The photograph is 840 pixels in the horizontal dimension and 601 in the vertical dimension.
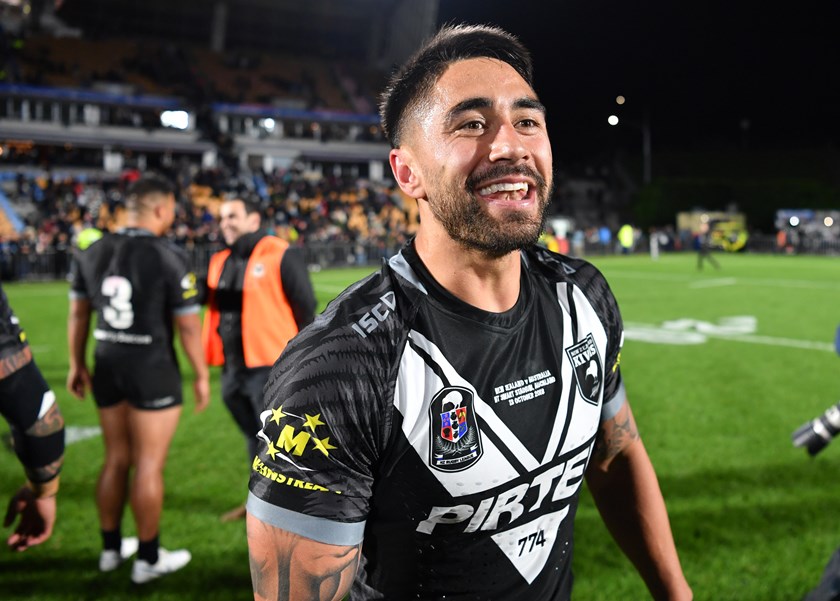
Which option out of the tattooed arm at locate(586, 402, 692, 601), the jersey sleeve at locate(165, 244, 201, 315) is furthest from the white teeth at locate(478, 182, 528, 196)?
the jersey sleeve at locate(165, 244, 201, 315)

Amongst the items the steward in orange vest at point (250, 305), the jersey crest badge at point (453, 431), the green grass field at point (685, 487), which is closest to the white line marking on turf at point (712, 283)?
the green grass field at point (685, 487)

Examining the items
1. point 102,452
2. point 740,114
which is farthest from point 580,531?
point 740,114

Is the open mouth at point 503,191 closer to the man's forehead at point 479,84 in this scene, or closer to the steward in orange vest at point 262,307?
the man's forehead at point 479,84

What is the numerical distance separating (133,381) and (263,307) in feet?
3.52

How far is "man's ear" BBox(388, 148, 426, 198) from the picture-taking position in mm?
1913

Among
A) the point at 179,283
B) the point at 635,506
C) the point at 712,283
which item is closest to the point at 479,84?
the point at 635,506

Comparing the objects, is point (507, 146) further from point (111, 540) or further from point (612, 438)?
point (111, 540)

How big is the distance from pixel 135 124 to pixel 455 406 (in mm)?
48792

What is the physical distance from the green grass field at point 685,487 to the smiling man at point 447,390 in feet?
7.84

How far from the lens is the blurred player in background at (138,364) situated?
13.8 feet

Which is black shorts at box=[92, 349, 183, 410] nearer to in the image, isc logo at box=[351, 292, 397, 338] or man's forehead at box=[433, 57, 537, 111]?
isc logo at box=[351, 292, 397, 338]

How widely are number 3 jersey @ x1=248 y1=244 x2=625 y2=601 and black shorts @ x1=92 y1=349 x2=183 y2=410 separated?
2.72m

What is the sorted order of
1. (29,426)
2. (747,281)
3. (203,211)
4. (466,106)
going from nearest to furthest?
(466,106) < (29,426) < (747,281) < (203,211)

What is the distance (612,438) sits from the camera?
2.23 meters
